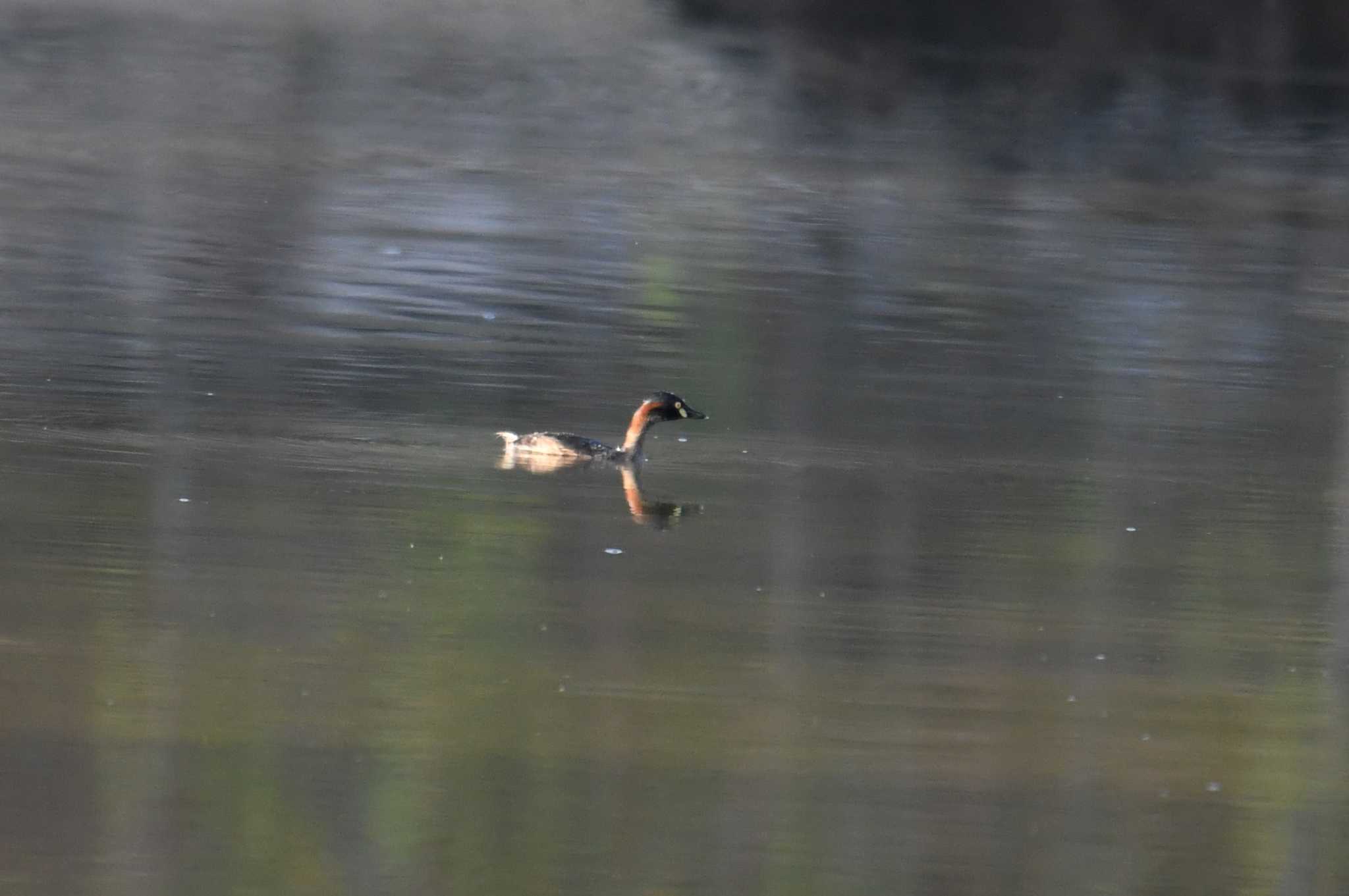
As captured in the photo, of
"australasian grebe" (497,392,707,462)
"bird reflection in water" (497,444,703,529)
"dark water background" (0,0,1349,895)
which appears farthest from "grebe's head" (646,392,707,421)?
"dark water background" (0,0,1349,895)

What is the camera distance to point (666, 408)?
1124 centimetres

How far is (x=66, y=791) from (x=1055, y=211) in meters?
16.7

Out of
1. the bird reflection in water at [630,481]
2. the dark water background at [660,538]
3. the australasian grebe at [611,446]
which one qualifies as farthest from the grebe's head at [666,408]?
the dark water background at [660,538]

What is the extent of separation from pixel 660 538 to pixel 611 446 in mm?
1710

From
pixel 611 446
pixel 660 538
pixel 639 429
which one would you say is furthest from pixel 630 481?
pixel 660 538

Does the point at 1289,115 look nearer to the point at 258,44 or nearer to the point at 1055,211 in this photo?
the point at 1055,211

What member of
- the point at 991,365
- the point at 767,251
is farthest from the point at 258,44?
the point at 991,365

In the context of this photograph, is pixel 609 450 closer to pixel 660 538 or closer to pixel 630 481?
pixel 630 481

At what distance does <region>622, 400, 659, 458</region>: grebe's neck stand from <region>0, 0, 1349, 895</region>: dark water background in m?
0.33

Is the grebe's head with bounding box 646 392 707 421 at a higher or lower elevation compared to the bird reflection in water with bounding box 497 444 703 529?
higher

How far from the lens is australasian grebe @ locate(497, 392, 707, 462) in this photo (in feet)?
35.7

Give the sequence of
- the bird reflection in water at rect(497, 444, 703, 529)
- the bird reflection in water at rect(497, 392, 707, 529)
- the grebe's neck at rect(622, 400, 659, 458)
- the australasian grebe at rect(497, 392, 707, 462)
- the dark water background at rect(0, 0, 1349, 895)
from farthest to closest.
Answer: the grebe's neck at rect(622, 400, 659, 458), the australasian grebe at rect(497, 392, 707, 462), the bird reflection in water at rect(497, 392, 707, 529), the bird reflection in water at rect(497, 444, 703, 529), the dark water background at rect(0, 0, 1349, 895)

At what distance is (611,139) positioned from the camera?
25.5 metres

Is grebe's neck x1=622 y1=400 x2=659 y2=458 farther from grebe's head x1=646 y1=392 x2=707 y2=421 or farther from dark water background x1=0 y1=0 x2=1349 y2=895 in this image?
dark water background x1=0 y1=0 x2=1349 y2=895
